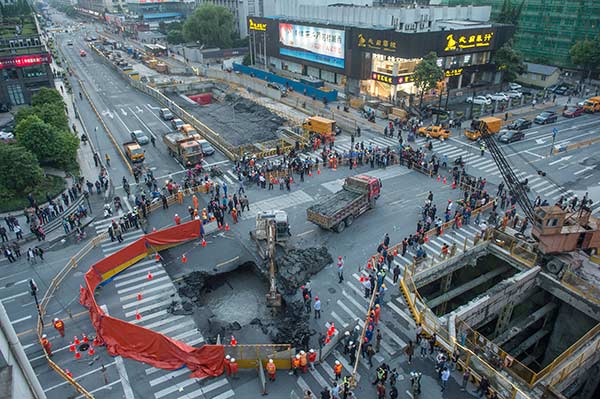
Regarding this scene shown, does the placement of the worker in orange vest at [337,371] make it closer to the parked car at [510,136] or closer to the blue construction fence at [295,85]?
the parked car at [510,136]

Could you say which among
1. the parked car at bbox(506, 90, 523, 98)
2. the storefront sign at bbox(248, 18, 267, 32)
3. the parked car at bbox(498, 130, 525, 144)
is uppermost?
the storefront sign at bbox(248, 18, 267, 32)

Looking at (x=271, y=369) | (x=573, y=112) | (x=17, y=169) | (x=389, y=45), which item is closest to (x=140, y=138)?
(x=17, y=169)

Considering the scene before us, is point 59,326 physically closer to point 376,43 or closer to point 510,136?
point 510,136

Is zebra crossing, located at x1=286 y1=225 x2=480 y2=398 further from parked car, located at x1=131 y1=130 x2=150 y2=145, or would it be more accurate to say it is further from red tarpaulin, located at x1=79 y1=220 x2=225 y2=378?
parked car, located at x1=131 y1=130 x2=150 y2=145

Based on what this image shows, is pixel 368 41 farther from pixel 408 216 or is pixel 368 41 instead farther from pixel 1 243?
pixel 1 243

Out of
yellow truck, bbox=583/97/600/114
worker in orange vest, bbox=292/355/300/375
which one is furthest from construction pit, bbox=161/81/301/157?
yellow truck, bbox=583/97/600/114
